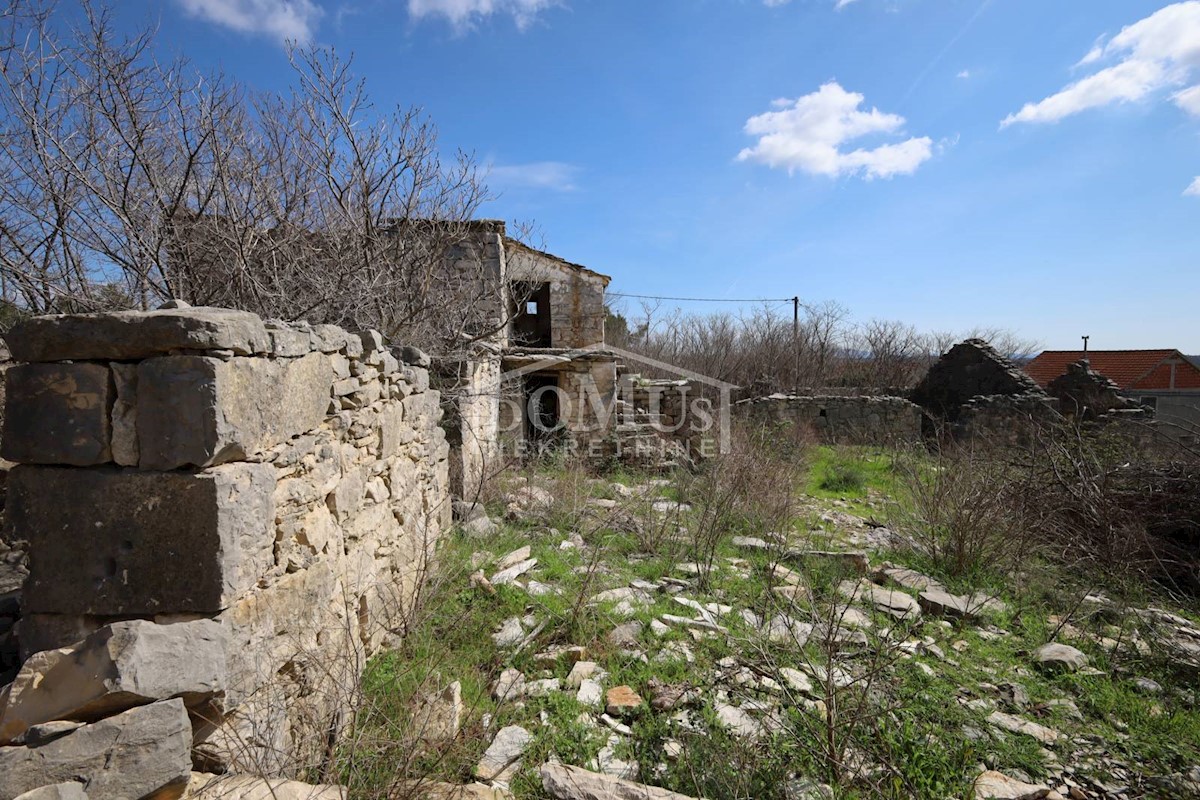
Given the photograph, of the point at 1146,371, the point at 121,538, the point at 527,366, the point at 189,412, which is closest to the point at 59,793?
the point at 121,538

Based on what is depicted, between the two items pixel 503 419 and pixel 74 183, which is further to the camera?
pixel 503 419

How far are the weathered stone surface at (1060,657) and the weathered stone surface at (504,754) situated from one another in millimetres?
3135

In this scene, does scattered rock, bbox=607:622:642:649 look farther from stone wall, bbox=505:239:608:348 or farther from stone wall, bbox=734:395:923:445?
stone wall, bbox=505:239:608:348

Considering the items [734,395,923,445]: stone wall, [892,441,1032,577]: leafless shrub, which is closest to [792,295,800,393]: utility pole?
[734,395,923,445]: stone wall

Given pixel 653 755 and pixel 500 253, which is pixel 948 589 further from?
pixel 500 253

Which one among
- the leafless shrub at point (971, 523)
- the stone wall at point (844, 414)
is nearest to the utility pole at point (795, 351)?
the stone wall at point (844, 414)

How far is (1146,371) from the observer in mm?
19703

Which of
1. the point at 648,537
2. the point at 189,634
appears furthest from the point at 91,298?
the point at 648,537

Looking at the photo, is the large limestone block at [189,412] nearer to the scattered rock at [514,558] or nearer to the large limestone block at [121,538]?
the large limestone block at [121,538]

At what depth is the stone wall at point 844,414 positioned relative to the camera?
1240cm

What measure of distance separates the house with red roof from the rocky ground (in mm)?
16880

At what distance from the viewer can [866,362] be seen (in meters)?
18.8

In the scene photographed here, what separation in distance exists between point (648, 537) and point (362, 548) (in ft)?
9.77

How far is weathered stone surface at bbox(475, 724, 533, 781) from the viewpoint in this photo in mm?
2410
